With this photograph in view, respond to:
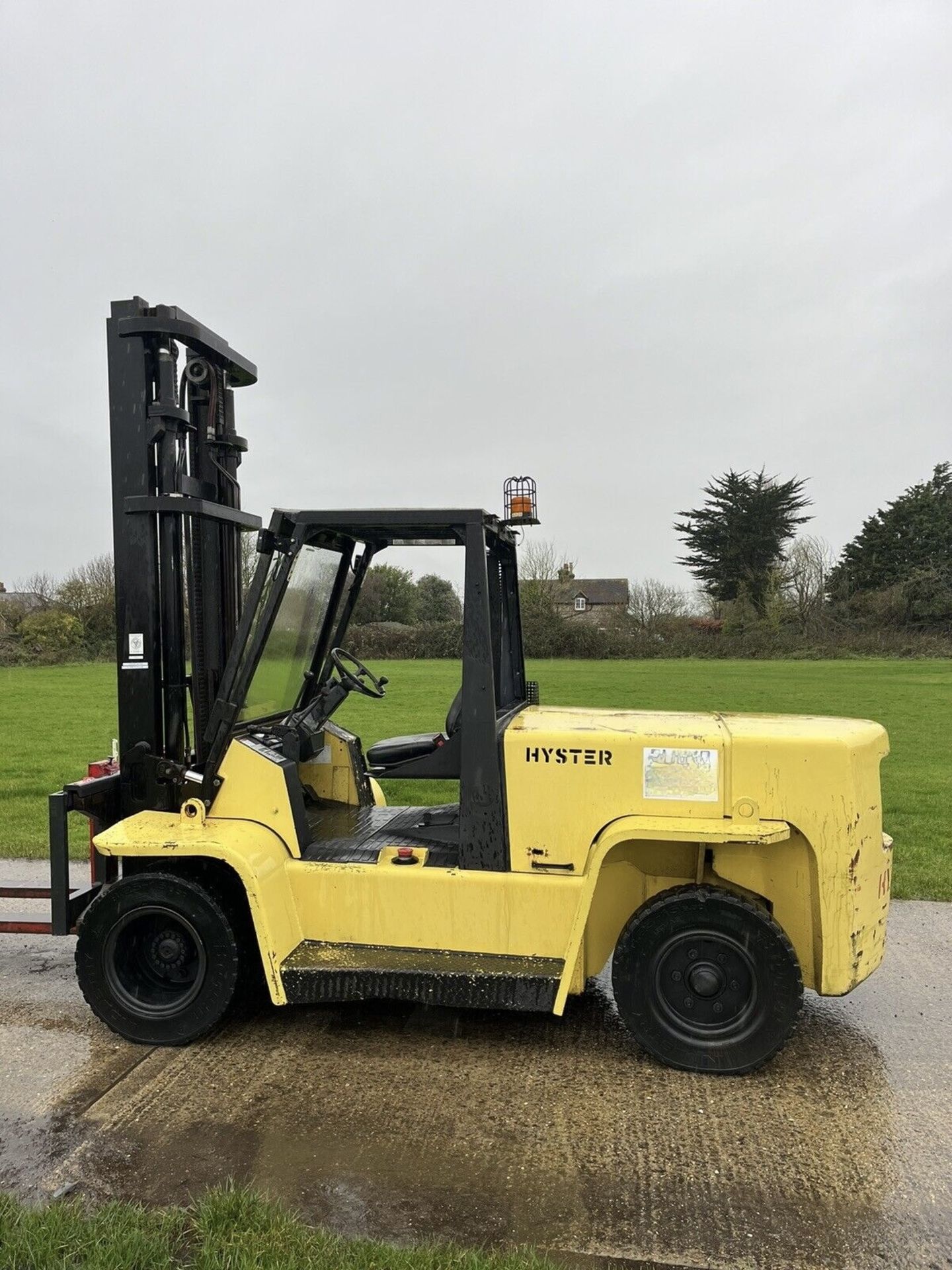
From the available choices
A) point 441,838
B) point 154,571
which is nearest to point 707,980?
point 441,838

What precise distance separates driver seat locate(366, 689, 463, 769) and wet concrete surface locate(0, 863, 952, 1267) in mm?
1319

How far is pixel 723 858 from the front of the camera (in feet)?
14.4

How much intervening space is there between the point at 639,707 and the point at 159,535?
16921 mm

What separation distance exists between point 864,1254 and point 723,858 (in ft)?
5.48

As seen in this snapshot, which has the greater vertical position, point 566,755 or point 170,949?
point 566,755

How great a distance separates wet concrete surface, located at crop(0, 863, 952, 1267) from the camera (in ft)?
10.4

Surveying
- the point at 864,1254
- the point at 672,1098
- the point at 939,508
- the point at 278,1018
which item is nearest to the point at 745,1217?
the point at 864,1254

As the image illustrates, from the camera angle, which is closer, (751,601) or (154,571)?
(154,571)

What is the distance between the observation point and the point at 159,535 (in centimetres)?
490

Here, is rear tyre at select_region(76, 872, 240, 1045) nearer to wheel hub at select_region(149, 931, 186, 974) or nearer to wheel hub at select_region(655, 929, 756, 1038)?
wheel hub at select_region(149, 931, 186, 974)

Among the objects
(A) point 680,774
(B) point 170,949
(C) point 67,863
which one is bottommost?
(B) point 170,949

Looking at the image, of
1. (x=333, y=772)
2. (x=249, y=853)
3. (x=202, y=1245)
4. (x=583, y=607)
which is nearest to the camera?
(x=202, y=1245)

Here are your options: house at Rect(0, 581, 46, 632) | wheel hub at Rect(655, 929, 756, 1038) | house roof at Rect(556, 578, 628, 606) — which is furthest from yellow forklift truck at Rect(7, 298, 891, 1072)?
house roof at Rect(556, 578, 628, 606)

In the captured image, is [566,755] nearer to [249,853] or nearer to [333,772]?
[249,853]
